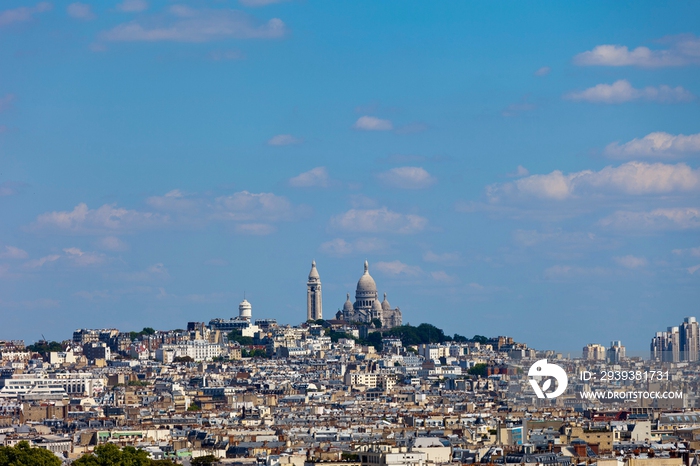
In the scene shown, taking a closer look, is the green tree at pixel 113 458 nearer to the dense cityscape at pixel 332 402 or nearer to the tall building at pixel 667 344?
the dense cityscape at pixel 332 402

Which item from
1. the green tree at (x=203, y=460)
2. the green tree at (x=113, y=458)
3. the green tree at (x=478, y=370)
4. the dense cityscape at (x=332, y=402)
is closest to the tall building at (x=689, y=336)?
the dense cityscape at (x=332, y=402)

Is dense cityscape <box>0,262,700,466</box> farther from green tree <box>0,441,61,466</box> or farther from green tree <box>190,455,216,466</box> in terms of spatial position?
green tree <box>0,441,61,466</box>

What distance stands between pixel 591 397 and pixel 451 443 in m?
37.7

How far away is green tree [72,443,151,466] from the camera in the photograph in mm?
55328

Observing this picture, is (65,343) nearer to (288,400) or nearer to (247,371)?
(247,371)

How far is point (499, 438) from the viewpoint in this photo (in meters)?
72.6

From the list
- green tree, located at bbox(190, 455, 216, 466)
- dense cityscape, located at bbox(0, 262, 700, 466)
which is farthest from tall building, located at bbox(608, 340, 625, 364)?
green tree, located at bbox(190, 455, 216, 466)

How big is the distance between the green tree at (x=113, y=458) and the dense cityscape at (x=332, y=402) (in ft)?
1.18

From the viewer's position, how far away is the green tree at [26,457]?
5516 cm

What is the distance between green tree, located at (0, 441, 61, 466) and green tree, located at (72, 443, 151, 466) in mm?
790

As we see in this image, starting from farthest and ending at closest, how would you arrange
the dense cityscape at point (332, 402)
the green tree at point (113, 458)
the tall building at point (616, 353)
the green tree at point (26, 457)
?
the tall building at point (616, 353) < the dense cityscape at point (332, 402) < the green tree at point (113, 458) < the green tree at point (26, 457)

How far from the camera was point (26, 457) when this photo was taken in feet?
183

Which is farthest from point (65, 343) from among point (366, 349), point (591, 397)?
point (591, 397)

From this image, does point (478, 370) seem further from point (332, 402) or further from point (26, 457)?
point (26, 457)
